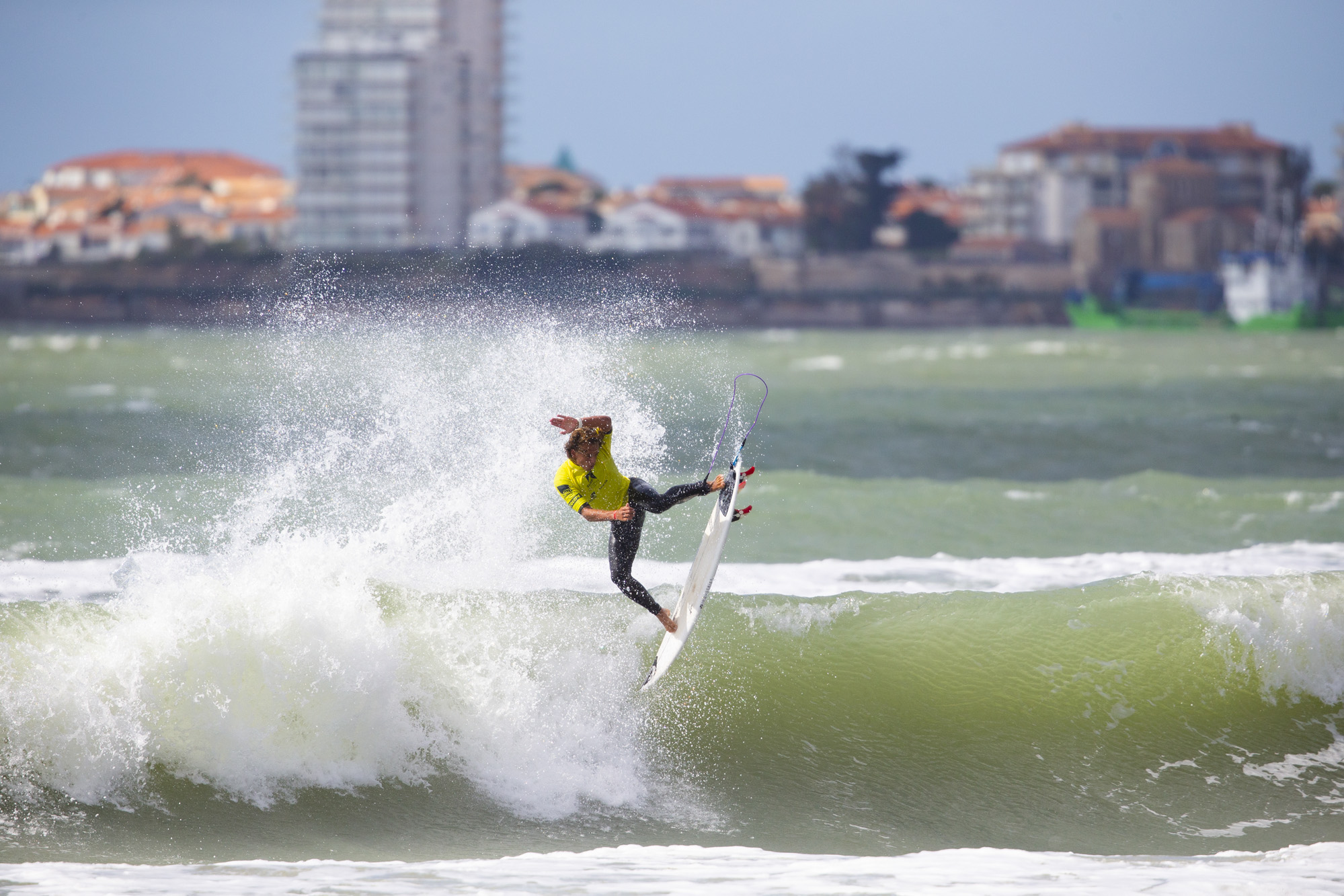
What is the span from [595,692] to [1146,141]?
382 ft

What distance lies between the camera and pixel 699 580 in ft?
26.2

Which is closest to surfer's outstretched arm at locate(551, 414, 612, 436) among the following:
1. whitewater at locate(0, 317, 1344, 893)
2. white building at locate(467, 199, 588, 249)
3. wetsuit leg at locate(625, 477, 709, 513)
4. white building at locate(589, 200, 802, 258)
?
wetsuit leg at locate(625, 477, 709, 513)

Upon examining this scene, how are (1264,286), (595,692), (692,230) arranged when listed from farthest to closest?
(692,230) < (1264,286) < (595,692)

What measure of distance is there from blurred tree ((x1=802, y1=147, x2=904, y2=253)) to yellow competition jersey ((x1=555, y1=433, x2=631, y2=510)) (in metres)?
102

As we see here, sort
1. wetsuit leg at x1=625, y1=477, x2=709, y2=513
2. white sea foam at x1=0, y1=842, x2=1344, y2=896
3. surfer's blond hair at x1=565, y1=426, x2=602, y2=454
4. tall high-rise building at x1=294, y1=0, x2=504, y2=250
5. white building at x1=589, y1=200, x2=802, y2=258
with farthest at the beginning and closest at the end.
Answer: tall high-rise building at x1=294, y1=0, x2=504, y2=250
white building at x1=589, y1=200, x2=802, y2=258
wetsuit leg at x1=625, y1=477, x2=709, y2=513
surfer's blond hair at x1=565, y1=426, x2=602, y2=454
white sea foam at x1=0, y1=842, x2=1344, y2=896

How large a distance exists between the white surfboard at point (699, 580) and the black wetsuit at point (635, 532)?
264mm

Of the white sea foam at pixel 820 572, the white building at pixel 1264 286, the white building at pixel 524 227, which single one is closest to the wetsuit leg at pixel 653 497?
the white sea foam at pixel 820 572

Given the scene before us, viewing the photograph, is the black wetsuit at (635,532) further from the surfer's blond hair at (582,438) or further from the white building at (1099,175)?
the white building at (1099,175)

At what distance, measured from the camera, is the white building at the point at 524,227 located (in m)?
108

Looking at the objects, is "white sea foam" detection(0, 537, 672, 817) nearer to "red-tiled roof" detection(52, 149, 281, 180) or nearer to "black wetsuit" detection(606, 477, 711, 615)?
"black wetsuit" detection(606, 477, 711, 615)

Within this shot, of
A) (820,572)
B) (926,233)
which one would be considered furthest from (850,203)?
(820,572)

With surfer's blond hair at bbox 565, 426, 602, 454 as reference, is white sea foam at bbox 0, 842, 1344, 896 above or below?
below

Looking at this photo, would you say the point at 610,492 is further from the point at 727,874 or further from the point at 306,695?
the point at 306,695

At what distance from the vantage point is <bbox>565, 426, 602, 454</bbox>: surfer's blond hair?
709cm
